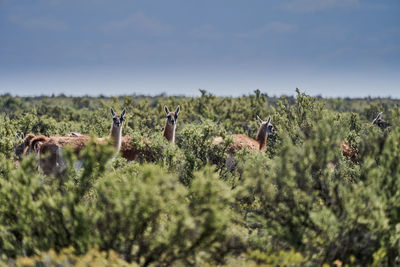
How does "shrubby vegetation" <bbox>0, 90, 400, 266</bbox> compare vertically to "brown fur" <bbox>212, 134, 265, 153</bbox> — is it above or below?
below

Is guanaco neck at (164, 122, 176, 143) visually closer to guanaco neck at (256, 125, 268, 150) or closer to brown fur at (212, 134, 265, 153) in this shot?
brown fur at (212, 134, 265, 153)

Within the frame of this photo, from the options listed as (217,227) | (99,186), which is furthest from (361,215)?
(99,186)

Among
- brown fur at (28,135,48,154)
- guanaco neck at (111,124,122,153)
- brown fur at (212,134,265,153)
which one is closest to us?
brown fur at (28,135,48,154)

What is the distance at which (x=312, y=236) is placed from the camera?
14.5ft

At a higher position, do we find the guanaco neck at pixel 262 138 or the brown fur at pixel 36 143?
the guanaco neck at pixel 262 138

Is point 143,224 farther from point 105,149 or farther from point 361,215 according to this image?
point 361,215

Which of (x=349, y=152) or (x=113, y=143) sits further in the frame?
(x=349, y=152)

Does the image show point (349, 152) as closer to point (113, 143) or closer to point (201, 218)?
point (113, 143)

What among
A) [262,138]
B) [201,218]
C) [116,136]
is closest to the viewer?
[201,218]

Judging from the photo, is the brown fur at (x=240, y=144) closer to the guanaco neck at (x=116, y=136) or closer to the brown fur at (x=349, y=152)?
the brown fur at (x=349, y=152)

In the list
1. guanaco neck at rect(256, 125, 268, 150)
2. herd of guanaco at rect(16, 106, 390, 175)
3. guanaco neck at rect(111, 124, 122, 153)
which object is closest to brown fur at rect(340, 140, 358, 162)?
herd of guanaco at rect(16, 106, 390, 175)

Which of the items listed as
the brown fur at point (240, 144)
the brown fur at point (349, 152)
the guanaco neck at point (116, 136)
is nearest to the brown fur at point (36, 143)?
the guanaco neck at point (116, 136)

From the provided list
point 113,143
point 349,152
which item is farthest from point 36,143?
point 349,152

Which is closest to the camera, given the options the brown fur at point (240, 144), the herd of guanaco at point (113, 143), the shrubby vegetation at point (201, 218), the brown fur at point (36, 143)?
the shrubby vegetation at point (201, 218)
